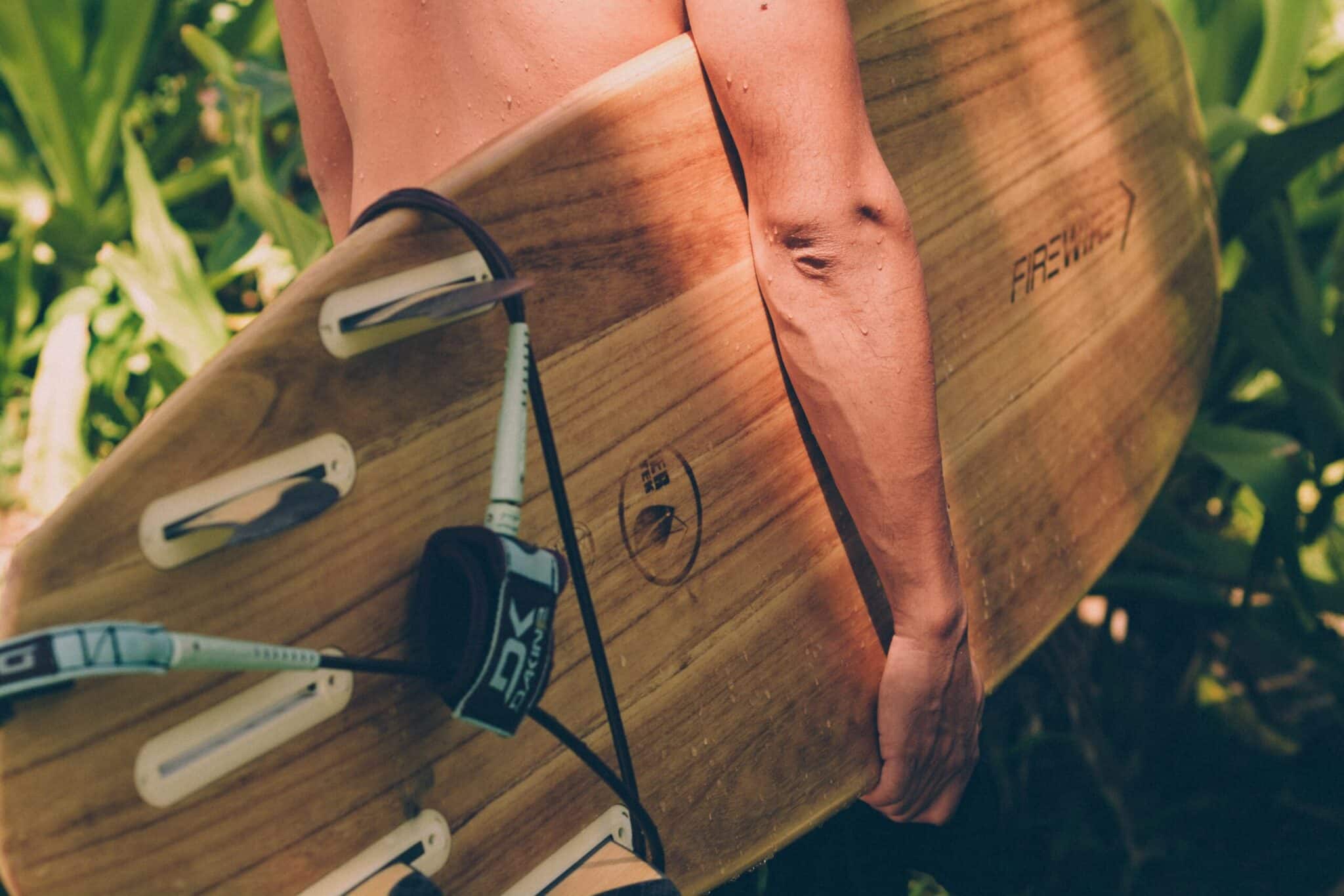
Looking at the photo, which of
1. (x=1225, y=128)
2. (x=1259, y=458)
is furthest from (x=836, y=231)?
(x=1225, y=128)

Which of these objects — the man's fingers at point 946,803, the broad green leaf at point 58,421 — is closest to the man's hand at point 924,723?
the man's fingers at point 946,803

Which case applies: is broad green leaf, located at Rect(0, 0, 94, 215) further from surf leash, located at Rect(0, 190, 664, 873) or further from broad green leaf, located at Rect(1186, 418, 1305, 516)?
broad green leaf, located at Rect(1186, 418, 1305, 516)

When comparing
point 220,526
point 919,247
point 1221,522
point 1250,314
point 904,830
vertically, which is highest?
point 220,526

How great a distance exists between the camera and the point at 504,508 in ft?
2.39

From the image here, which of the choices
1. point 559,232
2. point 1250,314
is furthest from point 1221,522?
point 559,232

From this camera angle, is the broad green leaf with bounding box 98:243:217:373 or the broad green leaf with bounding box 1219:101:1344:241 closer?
the broad green leaf with bounding box 1219:101:1344:241

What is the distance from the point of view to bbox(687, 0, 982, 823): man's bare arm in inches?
33.1

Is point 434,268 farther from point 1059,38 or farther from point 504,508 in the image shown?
point 1059,38

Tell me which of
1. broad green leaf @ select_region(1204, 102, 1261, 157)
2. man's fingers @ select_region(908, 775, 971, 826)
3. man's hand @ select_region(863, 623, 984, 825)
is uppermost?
broad green leaf @ select_region(1204, 102, 1261, 157)

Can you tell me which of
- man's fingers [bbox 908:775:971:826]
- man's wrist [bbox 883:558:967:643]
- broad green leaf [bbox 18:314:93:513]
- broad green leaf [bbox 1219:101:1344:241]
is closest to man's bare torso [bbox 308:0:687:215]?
man's wrist [bbox 883:558:967:643]

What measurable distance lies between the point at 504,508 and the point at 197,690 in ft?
0.73

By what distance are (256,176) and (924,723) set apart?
60.0 inches

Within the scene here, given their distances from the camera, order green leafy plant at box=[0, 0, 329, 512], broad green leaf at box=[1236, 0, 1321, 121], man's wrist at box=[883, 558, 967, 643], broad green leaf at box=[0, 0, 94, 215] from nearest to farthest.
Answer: man's wrist at box=[883, 558, 967, 643] < broad green leaf at box=[1236, 0, 1321, 121] < green leafy plant at box=[0, 0, 329, 512] < broad green leaf at box=[0, 0, 94, 215]

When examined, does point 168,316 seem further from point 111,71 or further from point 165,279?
point 111,71
